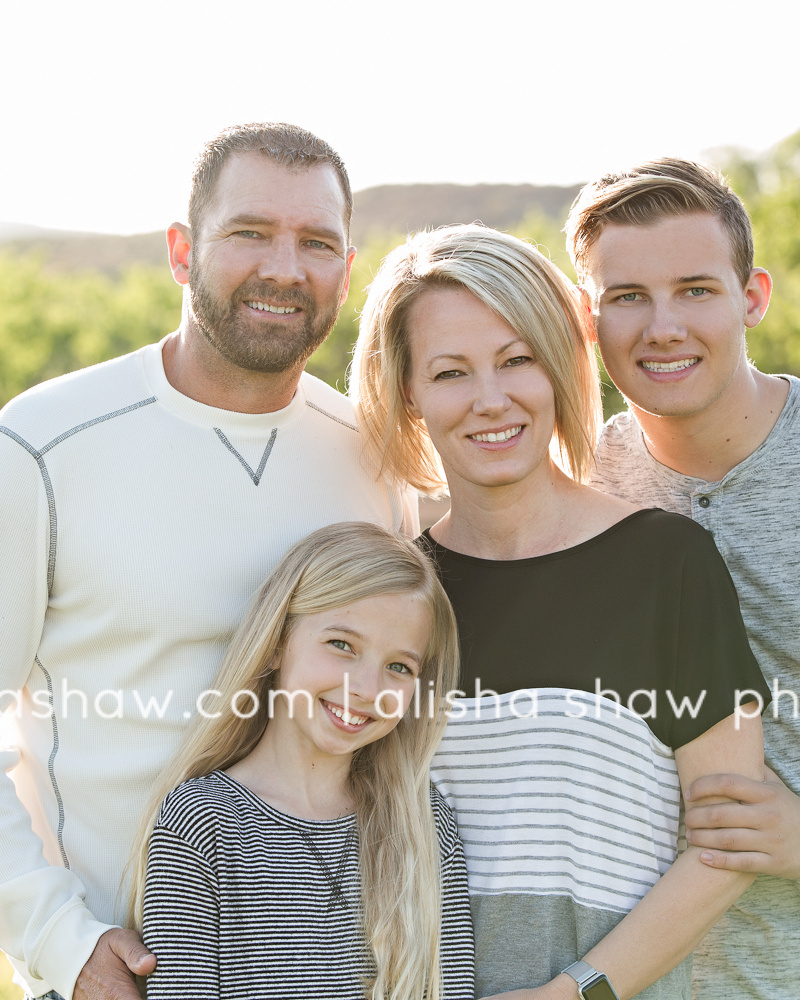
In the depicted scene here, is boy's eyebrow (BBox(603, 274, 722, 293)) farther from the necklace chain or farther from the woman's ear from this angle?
the necklace chain

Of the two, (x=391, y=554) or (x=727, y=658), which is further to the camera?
(x=391, y=554)

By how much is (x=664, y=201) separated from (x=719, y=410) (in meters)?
0.56

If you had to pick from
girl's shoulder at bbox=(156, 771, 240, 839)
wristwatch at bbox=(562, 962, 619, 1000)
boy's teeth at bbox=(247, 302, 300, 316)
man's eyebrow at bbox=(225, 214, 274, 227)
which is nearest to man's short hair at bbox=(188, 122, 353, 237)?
man's eyebrow at bbox=(225, 214, 274, 227)

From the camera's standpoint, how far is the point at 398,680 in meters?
2.35

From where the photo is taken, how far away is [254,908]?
205cm

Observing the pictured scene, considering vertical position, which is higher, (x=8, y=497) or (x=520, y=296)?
(x=520, y=296)

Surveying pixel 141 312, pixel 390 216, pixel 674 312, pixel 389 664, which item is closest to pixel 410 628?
pixel 389 664

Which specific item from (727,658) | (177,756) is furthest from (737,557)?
(177,756)

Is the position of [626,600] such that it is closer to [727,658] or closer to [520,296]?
[727,658]

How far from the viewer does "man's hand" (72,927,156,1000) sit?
209cm

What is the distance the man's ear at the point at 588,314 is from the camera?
2689mm

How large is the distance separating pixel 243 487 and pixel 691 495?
1183 mm

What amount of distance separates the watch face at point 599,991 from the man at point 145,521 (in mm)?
942

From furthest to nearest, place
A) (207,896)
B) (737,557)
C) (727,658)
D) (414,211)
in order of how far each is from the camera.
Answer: (414,211) → (737,557) → (727,658) → (207,896)
